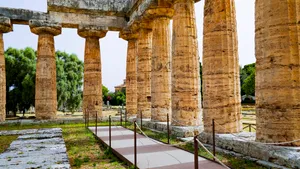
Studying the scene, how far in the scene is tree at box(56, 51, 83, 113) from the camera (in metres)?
37.2

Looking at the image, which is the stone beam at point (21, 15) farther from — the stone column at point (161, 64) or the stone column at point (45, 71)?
the stone column at point (161, 64)

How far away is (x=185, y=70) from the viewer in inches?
497

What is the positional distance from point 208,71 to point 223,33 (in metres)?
1.47

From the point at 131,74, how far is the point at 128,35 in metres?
3.05

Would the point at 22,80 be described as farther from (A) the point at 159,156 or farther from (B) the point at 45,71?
(A) the point at 159,156

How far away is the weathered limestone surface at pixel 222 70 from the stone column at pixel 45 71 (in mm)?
13592

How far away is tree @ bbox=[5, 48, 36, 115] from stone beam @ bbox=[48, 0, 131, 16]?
47.9ft

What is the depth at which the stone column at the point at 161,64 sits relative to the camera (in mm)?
15062

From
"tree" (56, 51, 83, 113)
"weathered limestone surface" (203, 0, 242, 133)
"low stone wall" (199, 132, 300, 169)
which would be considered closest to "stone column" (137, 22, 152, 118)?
"weathered limestone surface" (203, 0, 242, 133)

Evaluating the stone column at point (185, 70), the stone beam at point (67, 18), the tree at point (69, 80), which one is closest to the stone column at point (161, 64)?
the stone column at point (185, 70)

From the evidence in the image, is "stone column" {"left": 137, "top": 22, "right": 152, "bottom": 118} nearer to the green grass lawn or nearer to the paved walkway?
the green grass lawn

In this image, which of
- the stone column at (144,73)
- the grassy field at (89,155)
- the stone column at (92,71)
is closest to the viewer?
the grassy field at (89,155)

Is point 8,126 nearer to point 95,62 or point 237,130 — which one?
point 95,62

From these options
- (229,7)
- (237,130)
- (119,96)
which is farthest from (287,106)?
(119,96)
